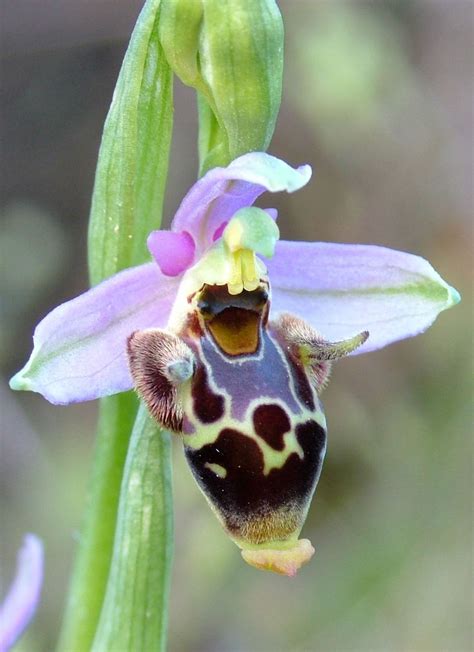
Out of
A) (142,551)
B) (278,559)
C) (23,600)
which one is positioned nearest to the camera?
(278,559)

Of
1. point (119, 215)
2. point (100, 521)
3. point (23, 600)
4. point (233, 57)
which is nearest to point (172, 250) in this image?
point (119, 215)

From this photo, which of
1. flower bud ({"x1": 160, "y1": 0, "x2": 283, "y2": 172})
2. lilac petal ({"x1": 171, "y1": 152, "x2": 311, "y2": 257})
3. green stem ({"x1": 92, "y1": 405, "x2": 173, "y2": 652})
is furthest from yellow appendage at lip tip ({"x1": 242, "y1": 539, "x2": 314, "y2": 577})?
flower bud ({"x1": 160, "y1": 0, "x2": 283, "y2": 172})

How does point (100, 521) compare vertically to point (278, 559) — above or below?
below

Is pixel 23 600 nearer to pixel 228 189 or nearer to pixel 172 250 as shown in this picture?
pixel 172 250

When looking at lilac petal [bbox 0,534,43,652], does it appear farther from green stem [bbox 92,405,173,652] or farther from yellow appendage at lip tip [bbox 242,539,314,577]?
yellow appendage at lip tip [bbox 242,539,314,577]

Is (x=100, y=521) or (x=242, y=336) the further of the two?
(x=100, y=521)

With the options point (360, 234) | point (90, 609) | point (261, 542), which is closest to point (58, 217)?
point (360, 234)

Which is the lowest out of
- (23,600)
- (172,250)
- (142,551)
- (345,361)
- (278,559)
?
(345,361)
